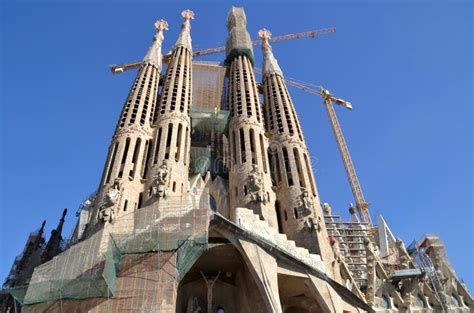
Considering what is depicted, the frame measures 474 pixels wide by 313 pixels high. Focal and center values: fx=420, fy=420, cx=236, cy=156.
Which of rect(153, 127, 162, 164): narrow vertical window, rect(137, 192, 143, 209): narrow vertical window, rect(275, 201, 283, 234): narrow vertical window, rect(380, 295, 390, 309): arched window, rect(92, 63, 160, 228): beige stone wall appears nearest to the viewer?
rect(380, 295, 390, 309): arched window

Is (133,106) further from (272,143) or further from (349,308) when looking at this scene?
(349,308)

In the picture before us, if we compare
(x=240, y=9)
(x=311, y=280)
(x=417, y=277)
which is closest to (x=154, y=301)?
(x=311, y=280)

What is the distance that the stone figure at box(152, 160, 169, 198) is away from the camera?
26653 mm

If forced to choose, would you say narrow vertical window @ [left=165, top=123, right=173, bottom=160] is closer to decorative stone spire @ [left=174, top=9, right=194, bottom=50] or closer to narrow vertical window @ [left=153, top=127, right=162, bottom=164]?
narrow vertical window @ [left=153, top=127, right=162, bottom=164]

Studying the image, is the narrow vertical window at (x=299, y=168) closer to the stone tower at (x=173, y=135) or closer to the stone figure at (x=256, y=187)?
the stone figure at (x=256, y=187)

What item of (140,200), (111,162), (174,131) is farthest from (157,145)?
(140,200)

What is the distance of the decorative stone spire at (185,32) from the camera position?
45287 millimetres

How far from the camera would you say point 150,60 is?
40750 mm

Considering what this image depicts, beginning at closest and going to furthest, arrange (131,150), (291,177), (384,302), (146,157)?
1. (384,302)
2. (131,150)
3. (291,177)
4. (146,157)

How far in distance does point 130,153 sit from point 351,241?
21420mm

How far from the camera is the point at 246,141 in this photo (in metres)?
33.2

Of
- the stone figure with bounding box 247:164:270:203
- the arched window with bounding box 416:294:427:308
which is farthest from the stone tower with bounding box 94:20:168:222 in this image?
the arched window with bounding box 416:294:427:308

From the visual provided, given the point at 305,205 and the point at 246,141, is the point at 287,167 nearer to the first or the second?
the point at 246,141

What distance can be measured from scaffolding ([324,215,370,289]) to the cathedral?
0.18m
